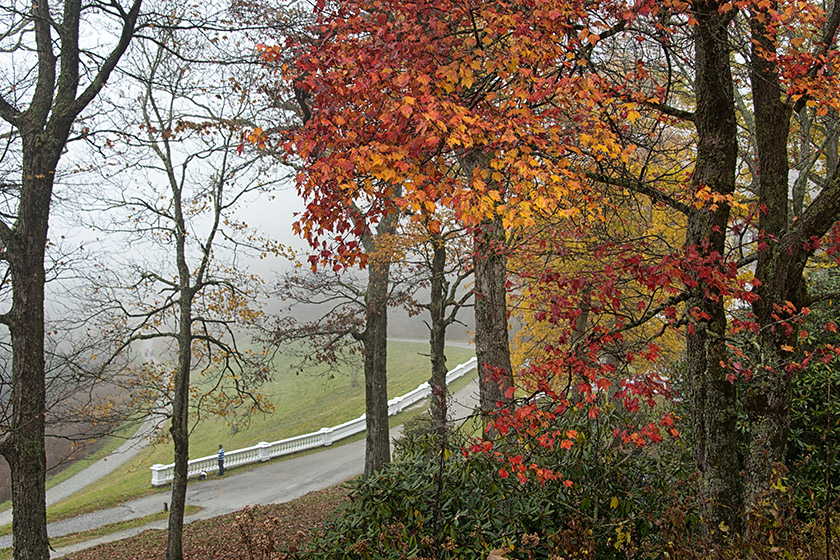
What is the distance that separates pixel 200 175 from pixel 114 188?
5.36 feet

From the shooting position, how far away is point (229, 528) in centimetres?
1126


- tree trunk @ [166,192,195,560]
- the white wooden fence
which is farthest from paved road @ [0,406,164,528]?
tree trunk @ [166,192,195,560]

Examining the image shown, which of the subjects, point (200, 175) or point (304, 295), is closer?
point (200, 175)

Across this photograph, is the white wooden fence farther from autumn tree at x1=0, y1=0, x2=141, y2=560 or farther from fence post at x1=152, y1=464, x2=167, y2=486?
autumn tree at x1=0, y1=0, x2=141, y2=560

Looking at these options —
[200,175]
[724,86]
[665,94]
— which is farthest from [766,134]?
[200,175]

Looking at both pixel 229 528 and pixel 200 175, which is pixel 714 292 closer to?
pixel 200 175

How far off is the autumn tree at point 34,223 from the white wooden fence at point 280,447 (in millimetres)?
11331

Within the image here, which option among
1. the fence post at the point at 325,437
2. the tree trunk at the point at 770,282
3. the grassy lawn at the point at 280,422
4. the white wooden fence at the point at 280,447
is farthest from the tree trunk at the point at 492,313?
the fence post at the point at 325,437

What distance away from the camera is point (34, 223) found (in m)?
6.37

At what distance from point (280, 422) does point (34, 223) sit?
66.7 feet

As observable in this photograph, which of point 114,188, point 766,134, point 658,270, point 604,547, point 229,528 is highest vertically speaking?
point 114,188

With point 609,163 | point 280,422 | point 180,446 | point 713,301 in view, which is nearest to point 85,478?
point 280,422

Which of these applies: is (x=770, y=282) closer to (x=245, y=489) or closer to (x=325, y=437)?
(x=245, y=489)

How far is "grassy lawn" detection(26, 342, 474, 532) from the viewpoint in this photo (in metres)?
16.5
